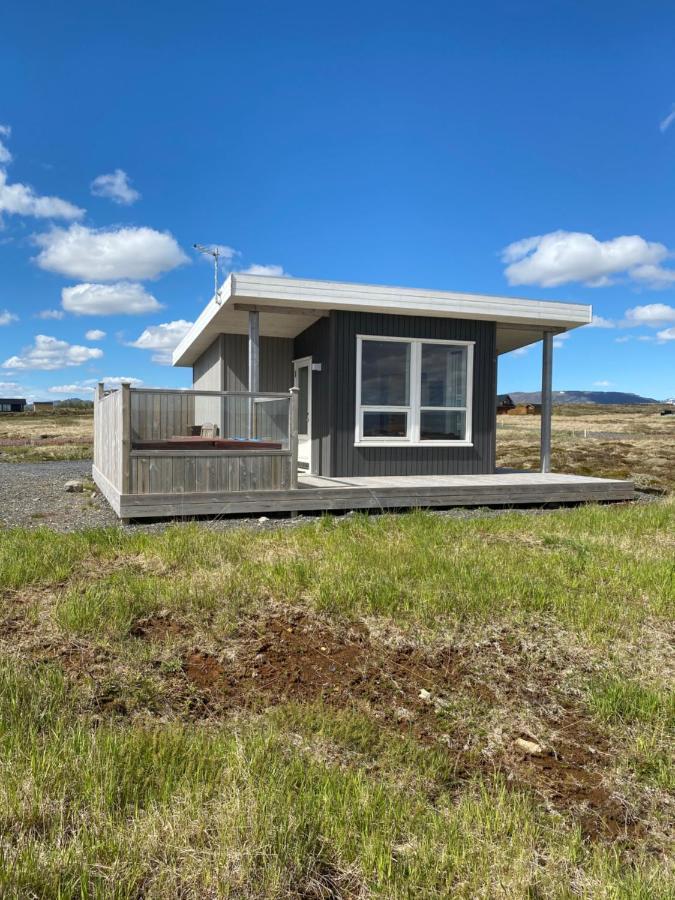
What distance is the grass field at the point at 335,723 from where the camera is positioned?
5.22 feet

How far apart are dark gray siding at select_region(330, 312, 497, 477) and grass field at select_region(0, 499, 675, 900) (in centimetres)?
440

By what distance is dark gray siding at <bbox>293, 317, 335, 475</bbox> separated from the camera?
905 centimetres

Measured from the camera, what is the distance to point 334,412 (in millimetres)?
8977

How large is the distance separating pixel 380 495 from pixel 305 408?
342 centimetres

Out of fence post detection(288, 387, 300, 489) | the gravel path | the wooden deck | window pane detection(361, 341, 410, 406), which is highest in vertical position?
window pane detection(361, 341, 410, 406)

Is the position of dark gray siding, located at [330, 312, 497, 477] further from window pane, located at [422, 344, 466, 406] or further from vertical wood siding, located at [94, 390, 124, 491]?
vertical wood siding, located at [94, 390, 124, 491]

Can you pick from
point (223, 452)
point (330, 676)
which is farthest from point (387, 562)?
point (223, 452)

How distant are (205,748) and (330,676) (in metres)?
0.93

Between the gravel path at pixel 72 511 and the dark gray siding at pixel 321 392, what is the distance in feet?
6.94

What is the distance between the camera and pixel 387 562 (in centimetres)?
441

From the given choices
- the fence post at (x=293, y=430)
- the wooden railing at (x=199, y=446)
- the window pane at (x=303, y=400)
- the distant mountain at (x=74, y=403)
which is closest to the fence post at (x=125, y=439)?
the wooden railing at (x=199, y=446)

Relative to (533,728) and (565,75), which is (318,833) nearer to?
(533,728)

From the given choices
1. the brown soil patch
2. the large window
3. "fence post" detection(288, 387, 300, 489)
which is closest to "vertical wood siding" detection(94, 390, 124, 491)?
"fence post" detection(288, 387, 300, 489)

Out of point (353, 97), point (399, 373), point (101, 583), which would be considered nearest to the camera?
point (101, 583)
